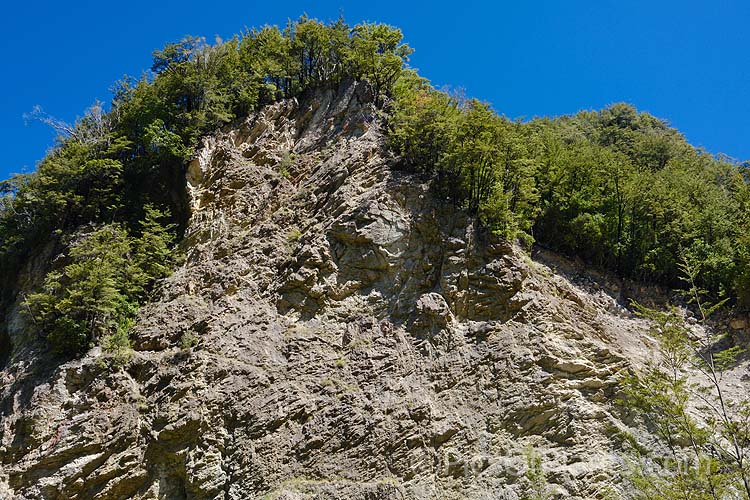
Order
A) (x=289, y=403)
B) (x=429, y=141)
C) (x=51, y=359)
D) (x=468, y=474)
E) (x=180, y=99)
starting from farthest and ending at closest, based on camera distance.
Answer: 1. (x=180, y=99)
2. (x=429, y=141)
3. (x=51, y=359)
4. (x=289, y=403)
5. (x=468, y=474)

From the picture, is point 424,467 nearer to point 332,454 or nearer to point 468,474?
point 468,474

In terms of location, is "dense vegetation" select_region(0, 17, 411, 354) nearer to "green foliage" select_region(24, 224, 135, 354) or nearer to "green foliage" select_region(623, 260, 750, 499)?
Answer: "green foliage" select_region(24, 224, 135, 354)

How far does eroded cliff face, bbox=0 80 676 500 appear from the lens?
13.6 meters

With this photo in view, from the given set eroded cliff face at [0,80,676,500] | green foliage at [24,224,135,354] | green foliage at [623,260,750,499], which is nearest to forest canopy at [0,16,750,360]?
green foliage at [24,224,135,354]

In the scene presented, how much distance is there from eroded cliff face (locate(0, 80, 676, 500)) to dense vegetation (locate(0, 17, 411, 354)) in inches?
103

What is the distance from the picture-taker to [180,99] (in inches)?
933

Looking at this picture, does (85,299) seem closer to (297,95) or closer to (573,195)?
(297,95)

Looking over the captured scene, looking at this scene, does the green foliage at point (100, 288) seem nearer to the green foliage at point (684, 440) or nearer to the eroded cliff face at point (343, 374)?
the eroded cliff face at point (343, 374)

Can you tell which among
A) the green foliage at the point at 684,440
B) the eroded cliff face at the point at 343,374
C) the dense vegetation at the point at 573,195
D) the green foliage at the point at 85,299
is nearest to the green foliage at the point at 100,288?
the green foliage at the point at 85,299

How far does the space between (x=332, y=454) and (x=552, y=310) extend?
6.62 metres

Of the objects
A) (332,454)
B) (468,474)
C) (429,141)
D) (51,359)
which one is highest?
(429,141)

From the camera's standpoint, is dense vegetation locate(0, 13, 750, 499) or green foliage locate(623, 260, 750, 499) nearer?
green foliage locate(623, 260, 750, 499)

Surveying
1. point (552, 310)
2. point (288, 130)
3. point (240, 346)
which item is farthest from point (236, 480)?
point (288, 130)

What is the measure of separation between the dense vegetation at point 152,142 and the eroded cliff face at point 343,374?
262cm
